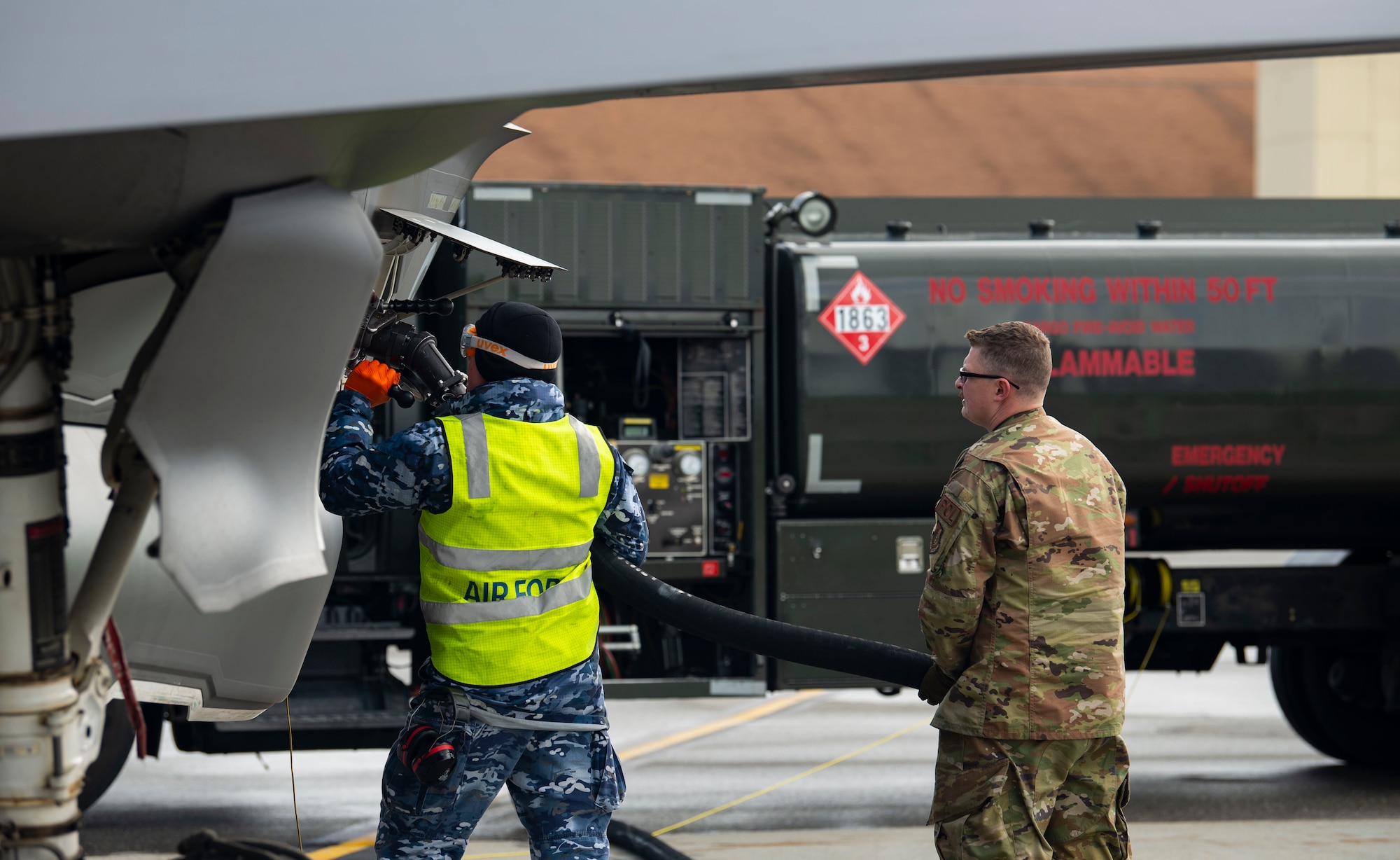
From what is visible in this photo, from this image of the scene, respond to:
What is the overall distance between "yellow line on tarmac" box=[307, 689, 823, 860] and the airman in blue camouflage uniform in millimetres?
2099

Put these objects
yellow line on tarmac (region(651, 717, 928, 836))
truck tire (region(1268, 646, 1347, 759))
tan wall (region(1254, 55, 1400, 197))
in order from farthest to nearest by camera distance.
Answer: tan wall (region(1254, 55, 1400, 197)) < truck tire (region(1268, 646, 1347, 759)) < yellow line on tarmac (region(651, 717, 928, 836))

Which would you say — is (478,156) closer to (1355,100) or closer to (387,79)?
(387,79)

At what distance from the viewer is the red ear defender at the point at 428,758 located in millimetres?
3363

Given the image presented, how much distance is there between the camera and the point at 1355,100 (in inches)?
1254

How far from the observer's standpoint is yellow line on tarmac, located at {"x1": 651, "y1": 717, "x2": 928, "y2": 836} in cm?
679

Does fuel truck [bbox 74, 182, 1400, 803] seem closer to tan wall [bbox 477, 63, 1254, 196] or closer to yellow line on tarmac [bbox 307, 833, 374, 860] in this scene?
yellow line on tarmac [bbox 307, 833, 374, 860]

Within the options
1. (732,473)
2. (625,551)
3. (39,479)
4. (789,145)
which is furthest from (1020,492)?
(789,145)

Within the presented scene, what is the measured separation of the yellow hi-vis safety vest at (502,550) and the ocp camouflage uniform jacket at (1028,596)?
93 centimetres

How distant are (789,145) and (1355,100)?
20700mm

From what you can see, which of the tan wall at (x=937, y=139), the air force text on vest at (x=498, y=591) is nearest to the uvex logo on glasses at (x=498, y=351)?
the air force text on vest at (x=498, y=591)

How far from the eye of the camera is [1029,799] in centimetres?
340

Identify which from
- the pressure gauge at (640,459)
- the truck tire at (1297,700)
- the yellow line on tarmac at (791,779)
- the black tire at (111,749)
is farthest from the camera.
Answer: the truck tire at (1297,700)

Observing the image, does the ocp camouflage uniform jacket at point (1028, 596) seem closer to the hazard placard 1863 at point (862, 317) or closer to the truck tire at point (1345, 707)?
the hazard placard 1863 at point (862, 317)

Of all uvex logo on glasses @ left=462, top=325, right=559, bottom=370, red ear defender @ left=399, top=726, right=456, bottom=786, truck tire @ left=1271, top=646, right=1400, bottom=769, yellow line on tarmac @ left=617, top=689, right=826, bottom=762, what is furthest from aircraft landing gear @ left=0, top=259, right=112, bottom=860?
truck tire @ left=1271, top=646, right=1400, bottom=769
